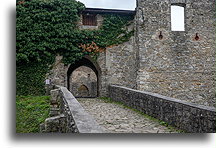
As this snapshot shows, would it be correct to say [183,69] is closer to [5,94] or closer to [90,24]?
[90,24]

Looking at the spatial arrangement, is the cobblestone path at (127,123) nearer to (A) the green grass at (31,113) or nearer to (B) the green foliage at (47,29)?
(A) the green grass at (31,113)

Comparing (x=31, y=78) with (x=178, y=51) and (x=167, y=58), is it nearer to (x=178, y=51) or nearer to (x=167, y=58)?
(x=167, y=58)

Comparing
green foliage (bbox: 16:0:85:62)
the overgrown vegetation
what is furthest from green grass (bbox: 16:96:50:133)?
green foliage (bbox: 16:0:85:62)

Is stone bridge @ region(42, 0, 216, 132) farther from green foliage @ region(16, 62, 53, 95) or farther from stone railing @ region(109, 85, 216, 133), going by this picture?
stone railing @ region(109, 85, 216, 133)

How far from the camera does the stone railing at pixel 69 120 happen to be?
2918 millimetres

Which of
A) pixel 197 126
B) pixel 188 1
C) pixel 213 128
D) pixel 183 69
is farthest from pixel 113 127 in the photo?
pixel 188 1

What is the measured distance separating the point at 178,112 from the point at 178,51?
6.51 meters

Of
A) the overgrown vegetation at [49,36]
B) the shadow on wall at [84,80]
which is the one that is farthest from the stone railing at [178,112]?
the shadow on wall at [84,80]

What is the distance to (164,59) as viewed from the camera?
10312 millimetres

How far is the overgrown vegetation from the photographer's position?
9058 mm

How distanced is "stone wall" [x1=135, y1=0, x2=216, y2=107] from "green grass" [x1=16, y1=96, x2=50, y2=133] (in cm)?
457

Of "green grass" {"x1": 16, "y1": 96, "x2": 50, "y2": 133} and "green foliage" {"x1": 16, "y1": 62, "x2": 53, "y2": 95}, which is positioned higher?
"green foliage" {"x1": 16, "y1": 62, "x2": 53, "y2": 95}

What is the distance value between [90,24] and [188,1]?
15.5 ft

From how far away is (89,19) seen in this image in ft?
35.1
